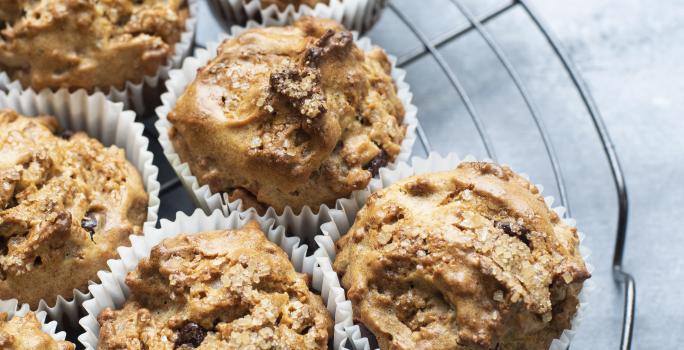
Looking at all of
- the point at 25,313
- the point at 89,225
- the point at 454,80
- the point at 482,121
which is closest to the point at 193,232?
the point at 89,225

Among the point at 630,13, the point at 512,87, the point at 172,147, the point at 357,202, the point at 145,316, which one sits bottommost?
the point at 145,316

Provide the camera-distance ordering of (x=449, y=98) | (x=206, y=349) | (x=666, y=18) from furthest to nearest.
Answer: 1. (x=666, y=18)
2. (x=449, y=98)
3. (x=206, y=349)

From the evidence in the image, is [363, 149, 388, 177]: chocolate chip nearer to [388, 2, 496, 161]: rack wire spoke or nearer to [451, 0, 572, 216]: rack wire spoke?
[388, 2, 496, 161]: rack wire spoke

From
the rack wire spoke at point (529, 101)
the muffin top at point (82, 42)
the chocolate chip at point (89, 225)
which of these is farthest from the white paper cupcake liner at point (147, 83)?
the rack wire spoke at point (529, 101)

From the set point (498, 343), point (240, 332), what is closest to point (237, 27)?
point (240, 332)

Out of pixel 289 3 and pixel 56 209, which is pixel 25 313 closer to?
pixel 56 209

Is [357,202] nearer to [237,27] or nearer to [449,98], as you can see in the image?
[237,27]
